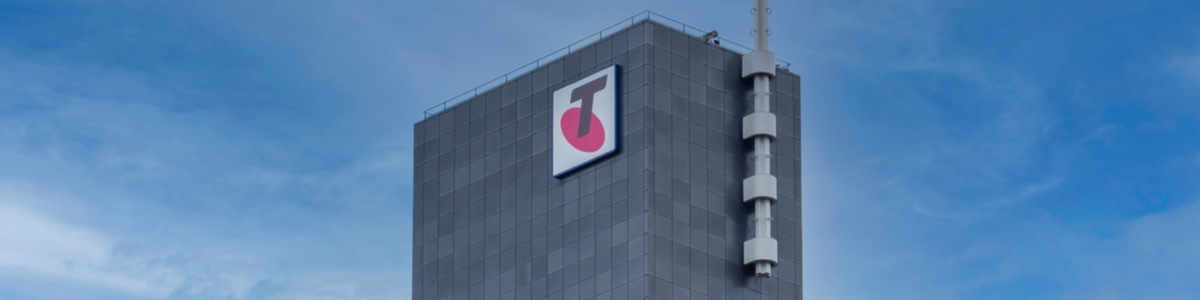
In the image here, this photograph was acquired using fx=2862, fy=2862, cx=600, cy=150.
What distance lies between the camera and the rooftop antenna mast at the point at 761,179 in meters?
195

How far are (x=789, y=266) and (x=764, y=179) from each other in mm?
7572

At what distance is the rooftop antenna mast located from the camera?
19488 cm

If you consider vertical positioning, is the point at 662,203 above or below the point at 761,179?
below

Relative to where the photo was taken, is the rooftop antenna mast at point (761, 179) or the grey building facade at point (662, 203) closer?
the grey building facade at point (662, 203)

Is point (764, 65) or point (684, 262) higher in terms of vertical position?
point (764, 65)

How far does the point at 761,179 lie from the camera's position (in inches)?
7712

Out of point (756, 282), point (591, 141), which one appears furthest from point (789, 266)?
point (591, 141)

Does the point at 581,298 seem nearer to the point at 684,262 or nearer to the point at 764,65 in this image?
the point at 684,262

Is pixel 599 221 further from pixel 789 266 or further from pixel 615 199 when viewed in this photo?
pixel 789 266

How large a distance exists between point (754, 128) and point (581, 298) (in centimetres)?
1688

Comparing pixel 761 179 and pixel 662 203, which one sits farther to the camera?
pixel 761 179

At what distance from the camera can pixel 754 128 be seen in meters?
198

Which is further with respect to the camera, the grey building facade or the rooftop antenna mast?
the rooftop antenna mast

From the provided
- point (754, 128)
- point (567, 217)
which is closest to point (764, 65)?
point (754, 128)
